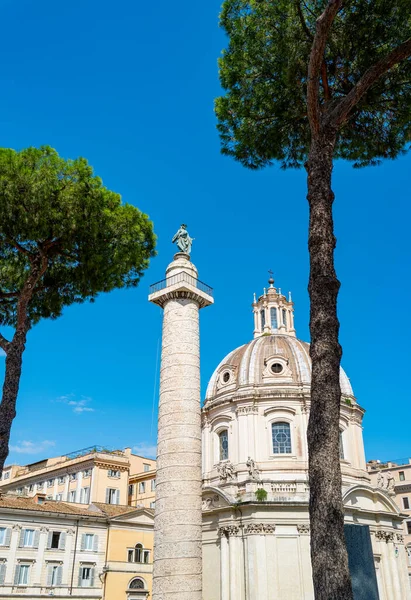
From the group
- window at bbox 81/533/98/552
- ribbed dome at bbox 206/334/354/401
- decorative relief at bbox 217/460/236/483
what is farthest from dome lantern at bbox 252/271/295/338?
window at bbox 81/533/98/552

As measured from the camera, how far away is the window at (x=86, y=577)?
31219mm

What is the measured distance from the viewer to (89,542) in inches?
1276

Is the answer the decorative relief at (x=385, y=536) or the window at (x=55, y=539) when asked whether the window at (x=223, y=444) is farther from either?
the window at (x=55, y=539)

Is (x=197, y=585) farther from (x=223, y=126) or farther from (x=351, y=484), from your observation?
(x=351, y=484)

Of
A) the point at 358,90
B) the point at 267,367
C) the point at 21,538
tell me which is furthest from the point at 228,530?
the point at 358,90

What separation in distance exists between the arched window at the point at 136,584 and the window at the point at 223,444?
337 inches

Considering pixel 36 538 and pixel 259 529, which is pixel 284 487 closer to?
pixel 259 529

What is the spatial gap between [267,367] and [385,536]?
12.2 m

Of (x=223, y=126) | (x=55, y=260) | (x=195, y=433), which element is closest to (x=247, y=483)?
(x=195, y=433)

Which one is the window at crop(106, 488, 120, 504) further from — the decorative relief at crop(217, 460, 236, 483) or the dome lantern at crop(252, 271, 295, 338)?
the dome lantern at crop(252, 271, 295, 338)

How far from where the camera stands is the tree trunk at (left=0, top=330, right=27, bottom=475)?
1330 cm

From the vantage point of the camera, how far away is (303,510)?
2947cm

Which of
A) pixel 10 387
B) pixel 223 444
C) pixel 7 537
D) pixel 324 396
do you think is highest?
pixel 223 444

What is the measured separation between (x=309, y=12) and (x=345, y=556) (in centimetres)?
1153
